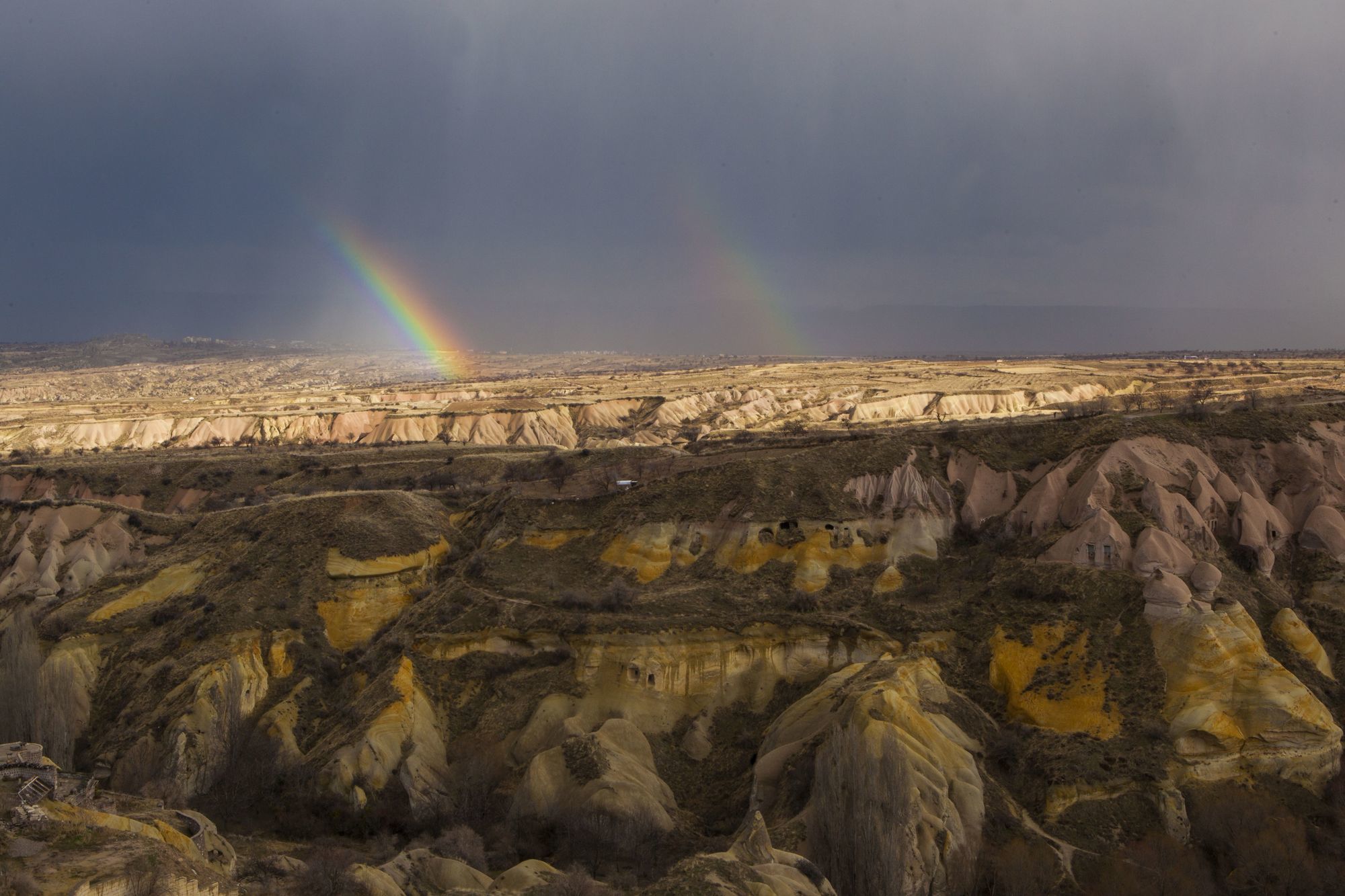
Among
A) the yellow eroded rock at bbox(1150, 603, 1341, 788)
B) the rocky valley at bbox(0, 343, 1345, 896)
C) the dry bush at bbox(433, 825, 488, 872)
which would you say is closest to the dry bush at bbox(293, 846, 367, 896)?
the rocky valley at bbox(0, 343, 1345, 896)

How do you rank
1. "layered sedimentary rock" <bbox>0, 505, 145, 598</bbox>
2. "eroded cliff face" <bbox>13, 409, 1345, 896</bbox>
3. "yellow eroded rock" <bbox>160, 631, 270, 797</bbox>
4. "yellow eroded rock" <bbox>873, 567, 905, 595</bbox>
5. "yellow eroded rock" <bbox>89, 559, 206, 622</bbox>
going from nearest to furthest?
"eroded cliff face" <bbox>13, 409, 1345, 896</bbox>
"yellow eroded rock" <bbox>160, 631, 270, 797</bbox>
"yellow eroded rock" <bbox>873, 567, 905, 595</bbox>
"yellow eroded rock" <bbox>89, 559, 206, 622</bbox>
"layered sedimentary rock" <bbox>0, 505, 145, 598</bbox>

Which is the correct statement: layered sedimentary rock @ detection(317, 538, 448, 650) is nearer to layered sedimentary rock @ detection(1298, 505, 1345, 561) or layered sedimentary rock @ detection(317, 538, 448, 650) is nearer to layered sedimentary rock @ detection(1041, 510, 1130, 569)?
layered sedimentary rock @ detection(1041, 510, 1130, 569)

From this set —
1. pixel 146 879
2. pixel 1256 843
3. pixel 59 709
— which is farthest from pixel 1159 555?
pixel 59 709

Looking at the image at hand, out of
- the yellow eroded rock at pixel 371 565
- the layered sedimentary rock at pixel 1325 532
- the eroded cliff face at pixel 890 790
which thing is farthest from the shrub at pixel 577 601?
the layered sedimentary rock at pixel 1325 532

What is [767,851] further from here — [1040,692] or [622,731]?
[1040,692]

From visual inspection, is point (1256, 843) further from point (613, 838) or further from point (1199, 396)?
point (1199, 396)

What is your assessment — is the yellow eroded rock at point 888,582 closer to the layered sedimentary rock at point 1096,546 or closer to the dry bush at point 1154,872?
the layered sedimentary rock at point 1096,546
